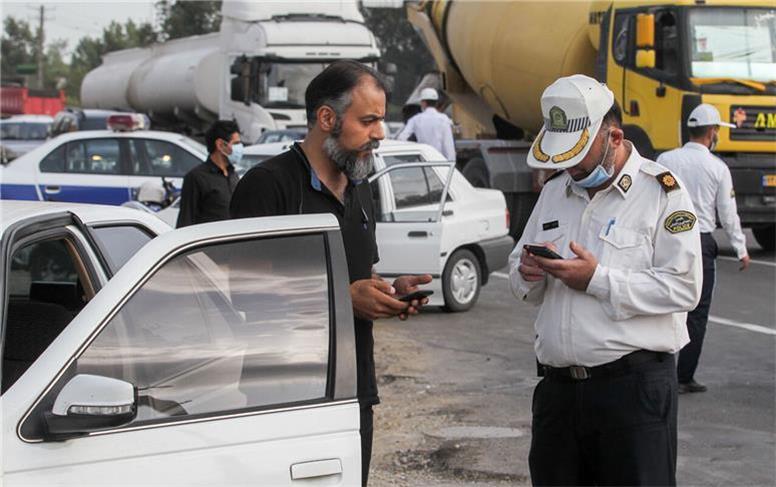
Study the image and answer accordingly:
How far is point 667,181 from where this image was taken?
13.8 ft

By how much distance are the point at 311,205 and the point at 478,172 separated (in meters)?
15.2

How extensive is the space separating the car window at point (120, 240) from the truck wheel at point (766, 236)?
13079 millimetres

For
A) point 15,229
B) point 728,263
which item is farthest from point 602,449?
point 728,263

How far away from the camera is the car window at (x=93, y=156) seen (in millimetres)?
15344

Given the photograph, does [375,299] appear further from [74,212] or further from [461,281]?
[461,281]

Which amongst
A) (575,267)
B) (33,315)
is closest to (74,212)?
(33,315)

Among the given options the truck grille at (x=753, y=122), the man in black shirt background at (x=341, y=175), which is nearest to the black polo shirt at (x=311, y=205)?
the man in black shirt background at (x=341, y=175)

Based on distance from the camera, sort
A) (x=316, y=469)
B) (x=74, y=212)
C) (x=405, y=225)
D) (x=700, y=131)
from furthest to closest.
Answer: (x=405, y=225) < (x=700, y=131) < (x=74, y=212) < (x=316, y=469)

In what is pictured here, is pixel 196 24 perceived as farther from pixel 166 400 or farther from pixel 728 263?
pixel 166 400

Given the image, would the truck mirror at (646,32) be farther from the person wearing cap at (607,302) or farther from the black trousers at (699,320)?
the person wearing cap at (607,302)

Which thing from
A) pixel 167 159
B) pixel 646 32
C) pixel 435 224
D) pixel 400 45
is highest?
pixel 400 45

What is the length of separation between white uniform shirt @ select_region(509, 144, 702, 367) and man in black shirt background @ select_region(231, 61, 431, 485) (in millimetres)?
581

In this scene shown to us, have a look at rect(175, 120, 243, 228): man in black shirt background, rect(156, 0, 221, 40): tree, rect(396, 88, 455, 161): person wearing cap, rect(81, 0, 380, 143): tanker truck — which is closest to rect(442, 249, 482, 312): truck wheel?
rect(175, 120, 243, 228): man in black shirt background

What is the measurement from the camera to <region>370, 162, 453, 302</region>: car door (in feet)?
38.0
